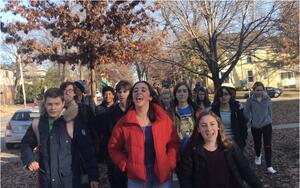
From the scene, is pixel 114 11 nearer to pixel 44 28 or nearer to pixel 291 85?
pixel 44 28

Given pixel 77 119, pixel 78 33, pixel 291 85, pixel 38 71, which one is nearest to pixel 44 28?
pixel 78 33

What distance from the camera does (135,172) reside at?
4.21 m

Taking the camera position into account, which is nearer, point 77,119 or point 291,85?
point 77,119

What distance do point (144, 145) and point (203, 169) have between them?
645 millimetres

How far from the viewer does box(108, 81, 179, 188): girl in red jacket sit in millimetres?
4191

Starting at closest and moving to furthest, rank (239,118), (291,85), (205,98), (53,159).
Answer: (53,159), (239,118), (205,98), (291,85)

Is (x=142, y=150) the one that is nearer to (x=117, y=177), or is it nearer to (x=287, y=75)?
(x=117, y=177)

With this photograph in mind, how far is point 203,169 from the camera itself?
394 centimetres

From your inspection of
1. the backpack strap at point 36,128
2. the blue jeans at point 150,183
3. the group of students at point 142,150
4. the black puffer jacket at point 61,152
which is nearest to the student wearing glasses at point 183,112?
the group of students at point 142,150

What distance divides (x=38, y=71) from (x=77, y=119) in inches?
3164

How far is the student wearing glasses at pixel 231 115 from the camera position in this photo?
6.75 meters

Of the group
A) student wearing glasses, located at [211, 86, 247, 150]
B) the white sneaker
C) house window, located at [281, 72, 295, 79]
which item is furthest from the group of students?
house window, located at [281, 72, 295, 79]

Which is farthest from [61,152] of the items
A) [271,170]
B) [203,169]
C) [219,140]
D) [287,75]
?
[287,75]

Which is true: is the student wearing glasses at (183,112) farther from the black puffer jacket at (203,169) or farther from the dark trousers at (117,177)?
the black puffer jacket at (203,169)
